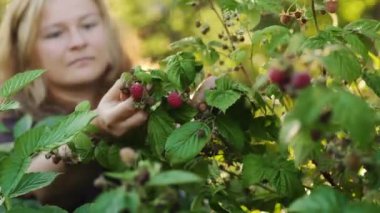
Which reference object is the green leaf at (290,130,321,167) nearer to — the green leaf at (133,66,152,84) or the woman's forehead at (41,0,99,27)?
the green leaf at (133,66,152,84)

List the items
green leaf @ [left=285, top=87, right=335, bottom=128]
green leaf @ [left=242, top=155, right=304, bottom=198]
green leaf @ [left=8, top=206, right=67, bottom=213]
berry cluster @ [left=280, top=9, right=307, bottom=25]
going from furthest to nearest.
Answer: berry cluster @ [left=280, top=9, right=307, bottom=25]
green leaf @ [left=242, top=155, right=304, bottom=198]
green leaf @ [left=8, top=206, right=67, bottom=213]
green leaf @ [left=285, top=87, right=335, bottom=128]

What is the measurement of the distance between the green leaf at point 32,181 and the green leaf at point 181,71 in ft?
0.67

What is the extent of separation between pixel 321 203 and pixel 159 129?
400 mm

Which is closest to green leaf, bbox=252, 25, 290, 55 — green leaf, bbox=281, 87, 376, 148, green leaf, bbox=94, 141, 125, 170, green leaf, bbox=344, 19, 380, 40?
green leaf, bbox=344, 19, 380, 40

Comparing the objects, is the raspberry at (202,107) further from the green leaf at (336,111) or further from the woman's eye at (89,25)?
the woman's eye at (89,25)

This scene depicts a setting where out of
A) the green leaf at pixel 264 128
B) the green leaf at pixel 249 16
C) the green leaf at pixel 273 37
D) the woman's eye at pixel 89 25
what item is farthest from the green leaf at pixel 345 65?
the woman's eye at pixel 89 25

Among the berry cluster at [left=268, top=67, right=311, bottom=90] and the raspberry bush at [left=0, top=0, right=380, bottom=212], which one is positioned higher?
the berry cluster at [left=268, top=67, right=311, bottom=90]

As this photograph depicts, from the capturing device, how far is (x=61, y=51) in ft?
6.06

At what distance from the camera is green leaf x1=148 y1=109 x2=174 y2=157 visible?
3.75 feet

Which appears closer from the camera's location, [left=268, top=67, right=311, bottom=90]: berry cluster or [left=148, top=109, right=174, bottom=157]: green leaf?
[left=268, top=67, right=311, bottom=90]: berry cluster

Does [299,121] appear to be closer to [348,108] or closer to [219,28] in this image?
[348,108]

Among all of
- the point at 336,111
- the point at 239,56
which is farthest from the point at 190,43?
the point at 336,111

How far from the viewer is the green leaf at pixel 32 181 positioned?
3.62ft

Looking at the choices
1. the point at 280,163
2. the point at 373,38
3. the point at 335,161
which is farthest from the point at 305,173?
the point at 335,161
